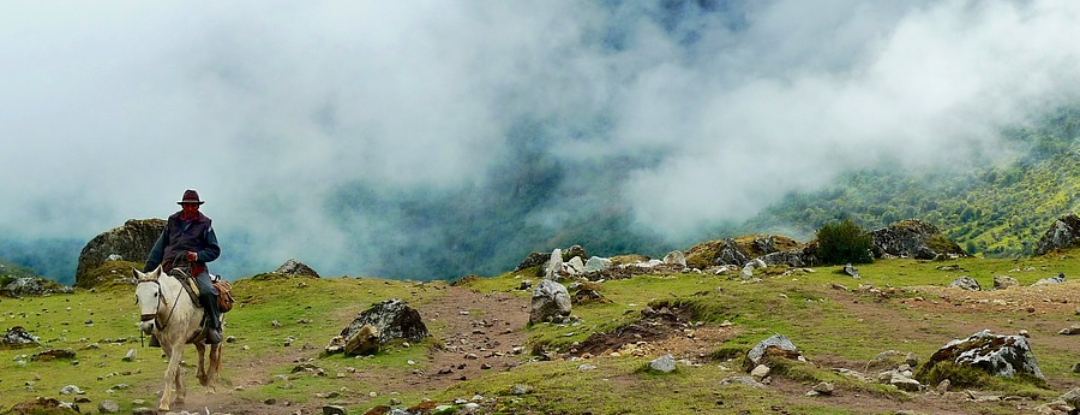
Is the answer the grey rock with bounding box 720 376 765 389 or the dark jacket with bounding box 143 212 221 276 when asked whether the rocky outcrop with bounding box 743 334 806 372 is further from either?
the dark jacket with bounding box 143 212 221 276

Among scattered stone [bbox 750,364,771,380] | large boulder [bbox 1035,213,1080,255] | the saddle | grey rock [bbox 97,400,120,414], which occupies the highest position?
large boulder [bbox 1035,213,1080,255]

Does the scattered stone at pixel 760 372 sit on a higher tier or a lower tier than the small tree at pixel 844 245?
lower

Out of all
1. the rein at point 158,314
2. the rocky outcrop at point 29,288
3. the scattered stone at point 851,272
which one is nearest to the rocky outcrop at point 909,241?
the scattered stone at point 851,272

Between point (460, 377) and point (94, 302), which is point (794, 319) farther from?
point (94, 302)

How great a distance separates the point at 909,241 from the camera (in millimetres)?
68062

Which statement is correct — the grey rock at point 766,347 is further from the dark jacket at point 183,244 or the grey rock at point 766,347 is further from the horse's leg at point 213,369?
the dark jacket at point 183,244

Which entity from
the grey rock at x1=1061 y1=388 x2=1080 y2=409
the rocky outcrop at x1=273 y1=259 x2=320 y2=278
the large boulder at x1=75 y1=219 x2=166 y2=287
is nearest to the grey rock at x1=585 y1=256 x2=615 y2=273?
the rocky outcrop at x1=273 y1=259 x2=320 y2=278

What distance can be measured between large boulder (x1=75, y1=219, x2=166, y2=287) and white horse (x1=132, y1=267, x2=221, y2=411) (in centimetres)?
5720

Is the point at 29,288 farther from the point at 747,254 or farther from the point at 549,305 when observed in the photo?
the point at 747,254

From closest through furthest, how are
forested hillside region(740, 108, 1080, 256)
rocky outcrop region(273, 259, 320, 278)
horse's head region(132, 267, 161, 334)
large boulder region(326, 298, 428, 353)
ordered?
horse's head region(132, 267, 161, 334)
large boulder region(326, 298, 428, 353)
rocky outcrop region(273, 259, 320, 278)
forested hillside region(740, 108, 1080, 256)

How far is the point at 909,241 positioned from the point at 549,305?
48322 mm

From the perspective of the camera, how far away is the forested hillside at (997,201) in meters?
132

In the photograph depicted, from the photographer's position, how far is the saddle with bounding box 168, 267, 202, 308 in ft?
57.1

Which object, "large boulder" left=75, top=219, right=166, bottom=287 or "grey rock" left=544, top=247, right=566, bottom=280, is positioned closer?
"grey rock" left=544, top=247, right=566, bottom=280
